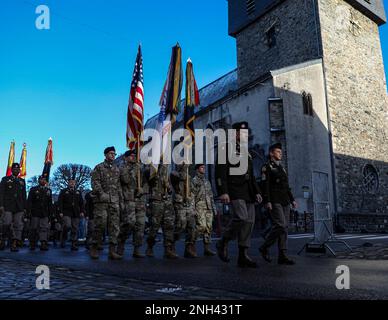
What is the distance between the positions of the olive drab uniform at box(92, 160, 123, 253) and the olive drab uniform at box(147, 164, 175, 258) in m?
0.82

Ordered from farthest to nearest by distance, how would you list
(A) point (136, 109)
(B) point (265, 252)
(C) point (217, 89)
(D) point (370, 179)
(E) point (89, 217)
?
(C) point (217, 89), (D) point (370, 179), (E) point (89, 217), (A) point (136, 109), (B) point (265, 252)

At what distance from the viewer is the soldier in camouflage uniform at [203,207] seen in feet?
29.7

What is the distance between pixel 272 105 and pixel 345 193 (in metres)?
7.67

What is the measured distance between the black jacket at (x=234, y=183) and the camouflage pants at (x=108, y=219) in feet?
9.00

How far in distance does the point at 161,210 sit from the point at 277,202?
2.94m

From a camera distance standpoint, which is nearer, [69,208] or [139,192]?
[139,192]

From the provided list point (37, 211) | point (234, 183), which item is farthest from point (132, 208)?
point (37, 211)

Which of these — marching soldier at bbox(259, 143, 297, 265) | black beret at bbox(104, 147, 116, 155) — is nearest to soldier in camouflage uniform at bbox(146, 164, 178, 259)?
black beret at bbox(104, 147, 116, 155)

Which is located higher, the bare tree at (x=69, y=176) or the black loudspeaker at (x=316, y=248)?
the bare tree at (x=69, y=176)

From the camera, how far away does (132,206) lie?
331 inches

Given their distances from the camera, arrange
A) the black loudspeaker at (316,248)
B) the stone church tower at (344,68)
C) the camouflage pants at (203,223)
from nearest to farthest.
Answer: the black loudspeaker at (316,248) → the camouflage pants at (203,223) → the stone church tower at (344,68)

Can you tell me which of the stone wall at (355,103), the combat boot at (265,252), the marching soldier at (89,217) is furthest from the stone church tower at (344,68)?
the combat boot at (265,252)

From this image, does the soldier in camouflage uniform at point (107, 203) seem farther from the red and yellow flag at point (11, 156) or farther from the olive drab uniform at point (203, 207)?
the red and yellow flag at point (11, 156)

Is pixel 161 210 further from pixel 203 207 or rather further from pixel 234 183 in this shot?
pixel 234 183
